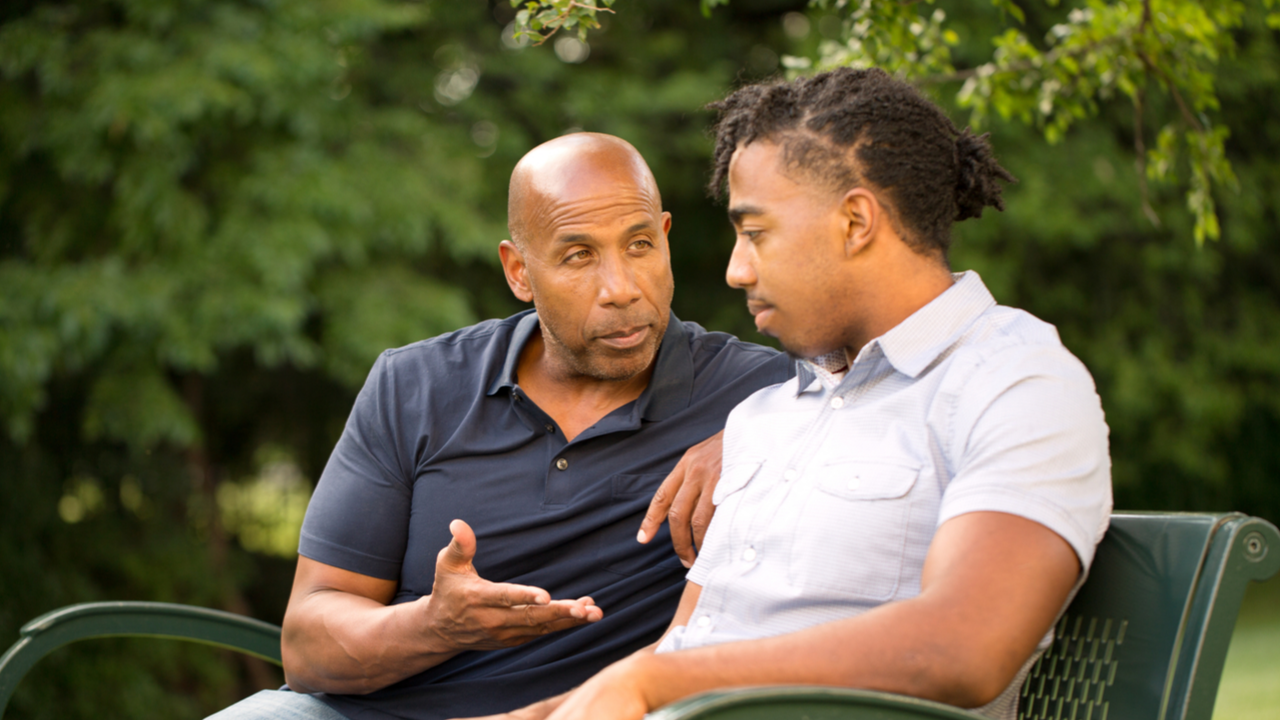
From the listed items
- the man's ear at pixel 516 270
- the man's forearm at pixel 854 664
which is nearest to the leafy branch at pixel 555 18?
the man's ear at pixel 516 270

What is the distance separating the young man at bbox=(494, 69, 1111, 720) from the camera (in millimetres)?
1261

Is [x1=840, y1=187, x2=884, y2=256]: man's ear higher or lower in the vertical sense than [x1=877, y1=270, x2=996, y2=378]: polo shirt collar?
higher

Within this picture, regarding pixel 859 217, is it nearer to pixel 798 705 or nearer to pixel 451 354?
pixel 798 705

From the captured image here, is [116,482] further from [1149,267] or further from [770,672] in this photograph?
[1149,267]

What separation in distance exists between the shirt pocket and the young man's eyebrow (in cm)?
40

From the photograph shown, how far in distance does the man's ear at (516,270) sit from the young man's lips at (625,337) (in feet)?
0.90

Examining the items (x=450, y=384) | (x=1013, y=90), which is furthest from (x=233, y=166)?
(x=1013, y=90)

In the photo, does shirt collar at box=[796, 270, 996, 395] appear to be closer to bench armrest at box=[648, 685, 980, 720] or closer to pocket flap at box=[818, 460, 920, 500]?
pocket flap at box=[818, 460, 920, 500]

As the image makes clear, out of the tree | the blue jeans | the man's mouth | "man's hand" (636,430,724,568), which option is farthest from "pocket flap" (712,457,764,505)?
the tree

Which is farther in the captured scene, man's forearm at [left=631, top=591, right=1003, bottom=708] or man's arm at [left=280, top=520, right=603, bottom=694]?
man's arm at [left=280, top=520, right=603, bottom=694]

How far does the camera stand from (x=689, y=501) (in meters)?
1.97

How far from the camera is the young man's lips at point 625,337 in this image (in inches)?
90.2

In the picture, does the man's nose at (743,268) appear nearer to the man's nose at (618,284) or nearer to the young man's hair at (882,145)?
the young man's hair at (882,145)

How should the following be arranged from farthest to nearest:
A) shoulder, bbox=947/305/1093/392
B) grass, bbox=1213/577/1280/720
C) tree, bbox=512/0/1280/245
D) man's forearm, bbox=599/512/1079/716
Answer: grass, bbox=1213/577/1280/720 < tree, bbox=512/0/1280/245 < shoulder, bbox=947/305/1093/392 < man's forearm, bbox=599/512/1079/716
